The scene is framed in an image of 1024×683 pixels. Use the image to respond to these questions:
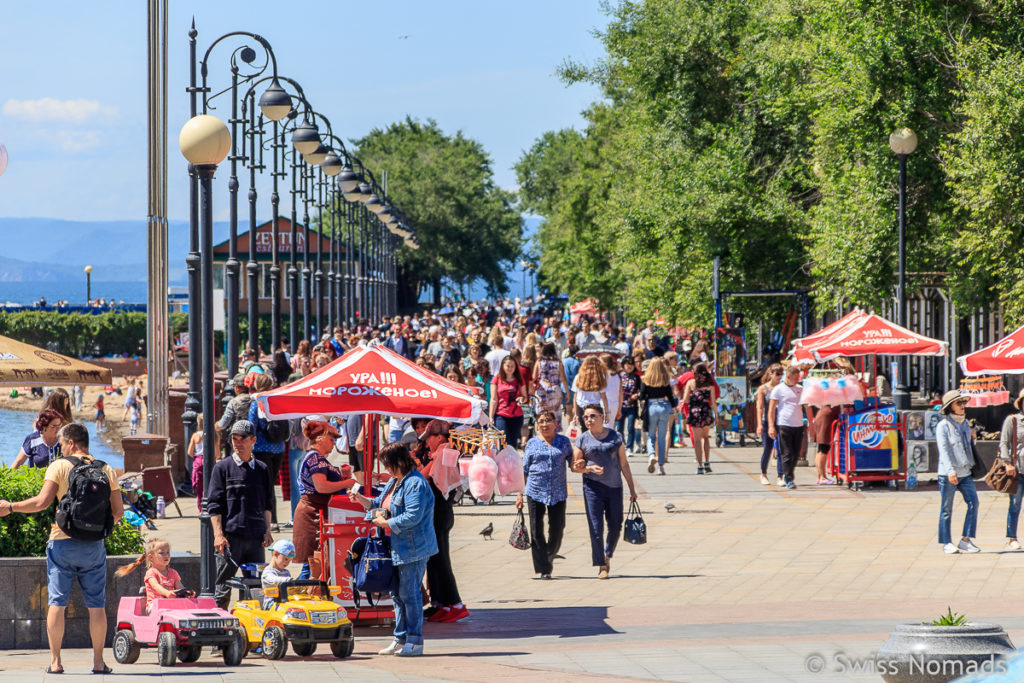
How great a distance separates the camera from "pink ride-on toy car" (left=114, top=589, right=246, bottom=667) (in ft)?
32.8

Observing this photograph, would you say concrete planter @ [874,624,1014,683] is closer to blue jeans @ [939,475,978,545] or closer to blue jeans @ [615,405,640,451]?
blue jeans @ [939,475,978,545]

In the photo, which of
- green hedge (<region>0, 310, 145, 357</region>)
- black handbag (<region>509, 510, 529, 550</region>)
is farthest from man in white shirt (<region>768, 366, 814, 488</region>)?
green hedge (<region>0, 310, 145, 357</region>)

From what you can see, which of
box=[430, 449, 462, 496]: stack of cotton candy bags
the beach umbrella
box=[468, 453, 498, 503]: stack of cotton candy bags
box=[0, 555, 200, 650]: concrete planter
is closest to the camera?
box=[0, 555, 200, 650]: concrete planter

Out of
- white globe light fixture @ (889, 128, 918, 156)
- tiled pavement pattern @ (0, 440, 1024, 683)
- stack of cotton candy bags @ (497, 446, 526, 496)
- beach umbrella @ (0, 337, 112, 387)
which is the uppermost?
white globe light fixture @ (889, 128, 918, 156)

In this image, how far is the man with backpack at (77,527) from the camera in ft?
31.7

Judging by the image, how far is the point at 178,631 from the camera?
1002 cm

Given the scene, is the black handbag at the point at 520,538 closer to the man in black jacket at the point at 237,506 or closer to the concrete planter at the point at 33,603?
the man in black jacket at the point at 237,506

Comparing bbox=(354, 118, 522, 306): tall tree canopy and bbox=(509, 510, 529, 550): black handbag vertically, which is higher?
bbox=(354, 118, 522, 306): tall tree canopy

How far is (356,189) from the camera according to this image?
34.0 m

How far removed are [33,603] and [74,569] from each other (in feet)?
3.56

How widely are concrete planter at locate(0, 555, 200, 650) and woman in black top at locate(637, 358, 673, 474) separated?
1193 centimetres

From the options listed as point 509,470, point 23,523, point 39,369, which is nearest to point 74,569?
point 23,523

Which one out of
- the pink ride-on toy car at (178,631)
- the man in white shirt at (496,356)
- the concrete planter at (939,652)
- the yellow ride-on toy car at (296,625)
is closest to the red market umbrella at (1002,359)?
the man in white shirt at (496,356)

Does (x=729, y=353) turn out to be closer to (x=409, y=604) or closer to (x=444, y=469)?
(x=444, y=469)
